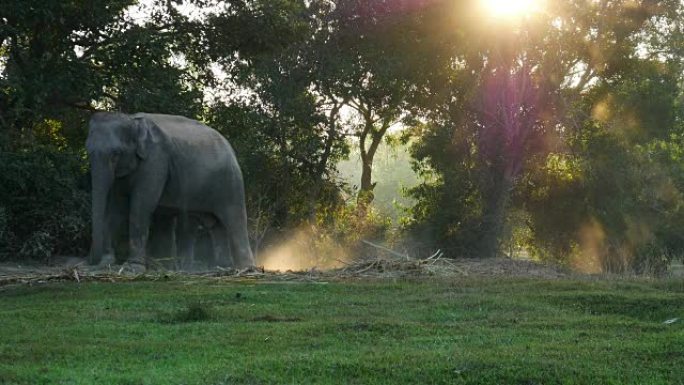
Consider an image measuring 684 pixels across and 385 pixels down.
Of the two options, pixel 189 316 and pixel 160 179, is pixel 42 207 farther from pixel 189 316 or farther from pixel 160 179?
pixel 189 316

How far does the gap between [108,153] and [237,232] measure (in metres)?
3.21

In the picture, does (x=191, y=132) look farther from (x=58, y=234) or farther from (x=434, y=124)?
(x=434, y=124)

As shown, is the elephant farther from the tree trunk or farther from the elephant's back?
the tree trunk

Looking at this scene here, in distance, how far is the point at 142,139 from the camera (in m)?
16.7

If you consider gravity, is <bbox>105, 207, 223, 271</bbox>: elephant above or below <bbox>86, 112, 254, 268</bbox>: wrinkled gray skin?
below

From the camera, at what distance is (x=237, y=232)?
18406mm

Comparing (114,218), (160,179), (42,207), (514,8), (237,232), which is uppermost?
(514,8)

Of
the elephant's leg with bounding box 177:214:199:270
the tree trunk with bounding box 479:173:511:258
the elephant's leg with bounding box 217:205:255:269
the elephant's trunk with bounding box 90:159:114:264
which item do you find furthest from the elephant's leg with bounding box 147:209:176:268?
the tree trunk with bounding box 479:173:511:258

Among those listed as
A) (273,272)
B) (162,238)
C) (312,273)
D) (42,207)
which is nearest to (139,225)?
(162,238)

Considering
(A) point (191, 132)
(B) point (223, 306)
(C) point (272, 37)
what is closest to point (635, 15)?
(C) point (272, 37)

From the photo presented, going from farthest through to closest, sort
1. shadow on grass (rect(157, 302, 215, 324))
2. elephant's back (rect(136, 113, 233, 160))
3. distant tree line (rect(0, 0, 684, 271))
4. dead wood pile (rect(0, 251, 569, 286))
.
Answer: distant tree line (rect(0, 0, 684, 271))
elephant's back (rect(136, 113, 233, 160))
dead wood pile (rect(0, 251, 569, 286))
shadow on grass (rect(157, 302, 215, 324))

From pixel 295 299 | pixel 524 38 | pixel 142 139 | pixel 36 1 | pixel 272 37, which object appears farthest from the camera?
pixel 524 38

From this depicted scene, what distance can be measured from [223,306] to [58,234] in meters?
7.76

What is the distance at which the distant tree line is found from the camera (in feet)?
65.5
